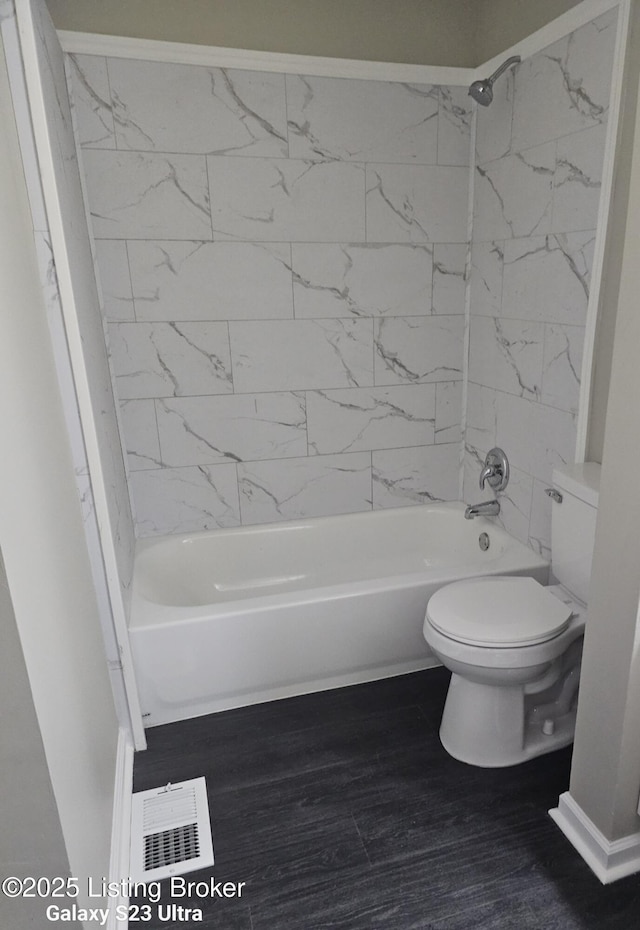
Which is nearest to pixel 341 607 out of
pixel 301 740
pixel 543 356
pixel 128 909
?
pixel 301 740

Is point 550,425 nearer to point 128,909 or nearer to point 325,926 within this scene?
point 325,926

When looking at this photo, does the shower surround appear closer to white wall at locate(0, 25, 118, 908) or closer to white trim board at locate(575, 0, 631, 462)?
white trim board at locate(575, 0, 631, 462)

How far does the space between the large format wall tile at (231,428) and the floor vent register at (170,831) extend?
133cm

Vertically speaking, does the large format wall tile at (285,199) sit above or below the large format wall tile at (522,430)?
above

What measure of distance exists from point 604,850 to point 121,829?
4.19 feet

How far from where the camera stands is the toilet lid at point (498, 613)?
6.03 feet

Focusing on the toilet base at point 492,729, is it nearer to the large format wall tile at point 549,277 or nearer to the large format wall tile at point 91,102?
the large format wall tile at point 549,277

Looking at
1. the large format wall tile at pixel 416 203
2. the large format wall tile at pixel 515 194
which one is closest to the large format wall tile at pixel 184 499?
the large format wall tile at pixel 416 203

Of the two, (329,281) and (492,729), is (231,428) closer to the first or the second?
(329,281)

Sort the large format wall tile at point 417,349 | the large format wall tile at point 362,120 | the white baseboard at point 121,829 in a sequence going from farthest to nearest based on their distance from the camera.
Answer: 1. the large format wall tile at point 417,349
2. the large format wall tile at point 362,120
3. the white baseboard at point 121,829

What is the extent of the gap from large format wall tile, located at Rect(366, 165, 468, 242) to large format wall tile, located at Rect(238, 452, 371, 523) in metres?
1.02

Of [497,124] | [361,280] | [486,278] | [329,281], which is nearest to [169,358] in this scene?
[329,281]

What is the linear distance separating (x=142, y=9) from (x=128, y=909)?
2878 mm

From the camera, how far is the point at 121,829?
5.63ft
